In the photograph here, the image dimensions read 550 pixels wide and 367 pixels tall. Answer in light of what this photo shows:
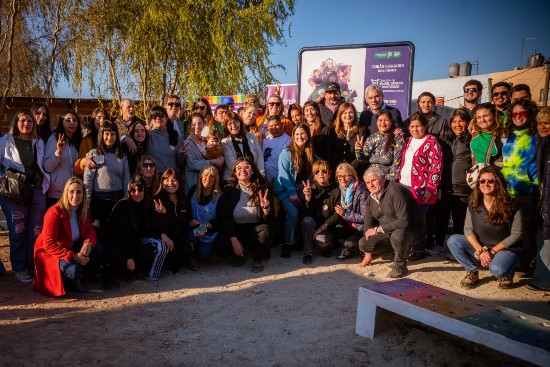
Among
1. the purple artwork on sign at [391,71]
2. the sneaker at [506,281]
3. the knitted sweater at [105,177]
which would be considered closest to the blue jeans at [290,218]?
the knitted sweater at [105,177]

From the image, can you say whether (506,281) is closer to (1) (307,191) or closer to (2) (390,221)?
(2) (390,221)

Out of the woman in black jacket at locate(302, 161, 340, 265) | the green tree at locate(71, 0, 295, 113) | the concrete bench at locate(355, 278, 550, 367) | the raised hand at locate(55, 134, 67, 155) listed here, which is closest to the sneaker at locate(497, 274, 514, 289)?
the concrete bench at locate(355, 278, 550, 367)

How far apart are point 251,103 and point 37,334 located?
433cm

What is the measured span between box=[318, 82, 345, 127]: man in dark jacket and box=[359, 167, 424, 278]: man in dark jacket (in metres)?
1.58

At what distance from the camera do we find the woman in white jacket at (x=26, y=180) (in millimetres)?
4836

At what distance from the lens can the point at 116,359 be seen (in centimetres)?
319

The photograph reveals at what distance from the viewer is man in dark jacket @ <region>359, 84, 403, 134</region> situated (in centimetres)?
614

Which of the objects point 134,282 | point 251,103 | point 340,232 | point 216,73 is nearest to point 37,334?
point 134,282

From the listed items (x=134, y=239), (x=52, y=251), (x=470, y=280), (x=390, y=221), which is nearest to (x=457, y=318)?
(x=470, y=280)

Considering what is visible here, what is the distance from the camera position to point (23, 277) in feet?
16.0

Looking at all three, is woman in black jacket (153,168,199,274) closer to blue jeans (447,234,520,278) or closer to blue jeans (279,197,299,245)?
blue jeans (279,197,299,245)

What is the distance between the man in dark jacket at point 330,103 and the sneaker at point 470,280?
2913mm

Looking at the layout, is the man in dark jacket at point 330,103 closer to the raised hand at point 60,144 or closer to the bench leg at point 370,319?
the bench leg at point 370,319

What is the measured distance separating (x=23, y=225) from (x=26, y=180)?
540 mm
